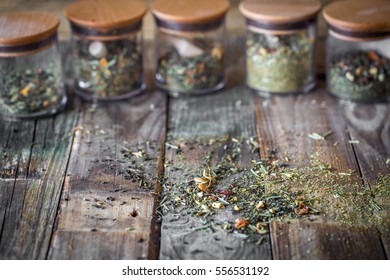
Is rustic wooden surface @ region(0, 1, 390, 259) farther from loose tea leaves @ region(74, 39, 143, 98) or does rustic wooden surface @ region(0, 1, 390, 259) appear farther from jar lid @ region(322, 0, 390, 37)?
jar lid @ region(322, 0, 390, 37)

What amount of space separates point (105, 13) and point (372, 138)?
2.86 feet

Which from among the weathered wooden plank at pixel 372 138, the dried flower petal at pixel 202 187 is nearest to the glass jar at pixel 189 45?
the weathered wooden plank at pixel 372 138

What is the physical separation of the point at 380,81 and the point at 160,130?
67cm

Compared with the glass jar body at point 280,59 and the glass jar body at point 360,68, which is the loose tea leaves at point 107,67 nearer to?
the glass jar body at point 280,59

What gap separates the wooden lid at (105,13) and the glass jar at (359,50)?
1.90ft

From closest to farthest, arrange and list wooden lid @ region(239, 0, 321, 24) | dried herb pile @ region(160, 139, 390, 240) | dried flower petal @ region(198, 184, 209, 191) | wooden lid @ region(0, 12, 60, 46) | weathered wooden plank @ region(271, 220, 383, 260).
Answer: weathered wooden plank @ region(271, 220, 383, 260), dried herb pile @ region(160, 139, 390, 240), dried flower petal @ region(198, 184, 209, 191), wooden lid @ region(0, 12, 60, 46), wooden lid @ region(239, 0, 321, 24)

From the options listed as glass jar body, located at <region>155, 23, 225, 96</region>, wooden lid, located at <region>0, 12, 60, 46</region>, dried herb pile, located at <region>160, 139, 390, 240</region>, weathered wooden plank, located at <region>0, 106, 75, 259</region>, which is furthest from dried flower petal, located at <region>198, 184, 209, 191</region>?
wooden lid, located at <region>0, 12, 60, 46</region>

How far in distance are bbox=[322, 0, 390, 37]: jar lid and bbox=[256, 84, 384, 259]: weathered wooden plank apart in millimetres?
247

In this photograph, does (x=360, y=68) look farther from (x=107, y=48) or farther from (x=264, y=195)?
(x=107, y=48)

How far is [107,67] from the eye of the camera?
2219 mm

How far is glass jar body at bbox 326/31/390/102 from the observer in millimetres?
2174
